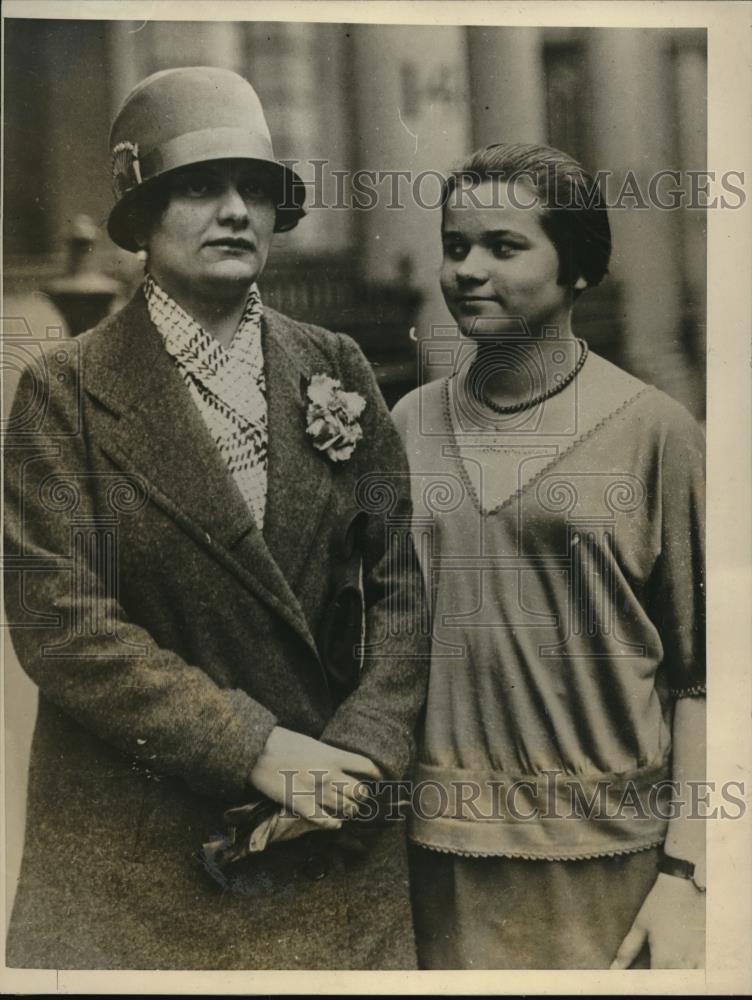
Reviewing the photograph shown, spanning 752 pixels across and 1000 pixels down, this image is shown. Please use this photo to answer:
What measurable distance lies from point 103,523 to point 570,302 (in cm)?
98

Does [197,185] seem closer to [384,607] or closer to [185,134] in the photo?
[185,134]

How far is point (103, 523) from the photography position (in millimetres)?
1973

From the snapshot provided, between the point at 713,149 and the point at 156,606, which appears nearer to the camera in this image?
the point at 156,606

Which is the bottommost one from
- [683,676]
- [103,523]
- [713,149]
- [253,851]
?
[253,851]

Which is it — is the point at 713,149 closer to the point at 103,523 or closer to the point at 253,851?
the point at 103,523

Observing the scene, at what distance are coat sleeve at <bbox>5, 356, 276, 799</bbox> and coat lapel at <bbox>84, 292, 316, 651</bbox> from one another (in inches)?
3.2

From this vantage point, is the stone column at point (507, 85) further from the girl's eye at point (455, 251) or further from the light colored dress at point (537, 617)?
the light colored dress at point (537, 617)

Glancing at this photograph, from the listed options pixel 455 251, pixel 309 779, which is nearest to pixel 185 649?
pixel 309 779

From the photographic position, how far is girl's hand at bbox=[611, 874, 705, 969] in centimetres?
207

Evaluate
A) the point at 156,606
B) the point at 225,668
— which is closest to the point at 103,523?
the point at 156,606

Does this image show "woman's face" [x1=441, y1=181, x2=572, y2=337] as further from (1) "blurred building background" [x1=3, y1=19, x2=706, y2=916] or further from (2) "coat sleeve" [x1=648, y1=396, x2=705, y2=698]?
(2) "coat sleeve" [x1=648, y1=396, x2=705, y2=698]

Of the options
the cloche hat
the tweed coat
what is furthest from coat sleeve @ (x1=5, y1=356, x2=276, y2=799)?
the cloche hat

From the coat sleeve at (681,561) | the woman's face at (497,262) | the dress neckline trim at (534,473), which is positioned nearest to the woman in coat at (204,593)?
the dress neckline trim at (534,473)

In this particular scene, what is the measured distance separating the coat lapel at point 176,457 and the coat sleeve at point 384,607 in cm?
14
